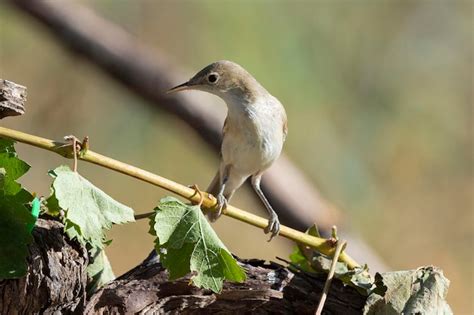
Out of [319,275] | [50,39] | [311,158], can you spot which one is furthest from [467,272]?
[319,275]

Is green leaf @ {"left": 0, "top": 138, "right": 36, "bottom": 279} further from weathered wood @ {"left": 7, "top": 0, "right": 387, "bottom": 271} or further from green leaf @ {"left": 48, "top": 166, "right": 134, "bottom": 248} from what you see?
weathered wood @ {"left": 7, "top": 0, "right": 387, "bottom": 271}

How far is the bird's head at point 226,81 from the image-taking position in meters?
2.97

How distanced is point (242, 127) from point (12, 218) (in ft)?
4.08

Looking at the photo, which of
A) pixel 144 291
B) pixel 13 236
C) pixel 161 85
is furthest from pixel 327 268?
pixel 161 85

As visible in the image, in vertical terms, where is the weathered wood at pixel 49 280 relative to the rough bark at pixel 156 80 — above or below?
below

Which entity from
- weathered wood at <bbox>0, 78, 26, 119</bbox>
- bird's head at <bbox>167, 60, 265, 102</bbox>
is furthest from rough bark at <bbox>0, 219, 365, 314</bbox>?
bird's head at <bbox>167, 60, 265, 102</bbox>

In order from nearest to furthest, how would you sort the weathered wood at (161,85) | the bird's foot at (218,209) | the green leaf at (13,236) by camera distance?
1. the green leaf at (13,236)
2. the bird's foot at (218,209)
3. the weathered wood at (161,85)

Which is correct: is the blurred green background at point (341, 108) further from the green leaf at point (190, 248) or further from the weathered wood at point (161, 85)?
the green leaf at point (190, 248)

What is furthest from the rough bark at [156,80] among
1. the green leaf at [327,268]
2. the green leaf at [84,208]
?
the green leaf at [84,208]

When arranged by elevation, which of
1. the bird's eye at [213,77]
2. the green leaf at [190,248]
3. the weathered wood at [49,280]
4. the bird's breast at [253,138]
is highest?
the bird's eye at [213,77]

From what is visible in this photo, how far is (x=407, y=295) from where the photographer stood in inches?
75.7

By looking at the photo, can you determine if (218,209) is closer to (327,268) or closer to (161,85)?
(327,268)

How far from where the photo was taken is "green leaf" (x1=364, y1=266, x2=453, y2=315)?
190 centimetres

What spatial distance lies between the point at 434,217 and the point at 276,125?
117 inches
